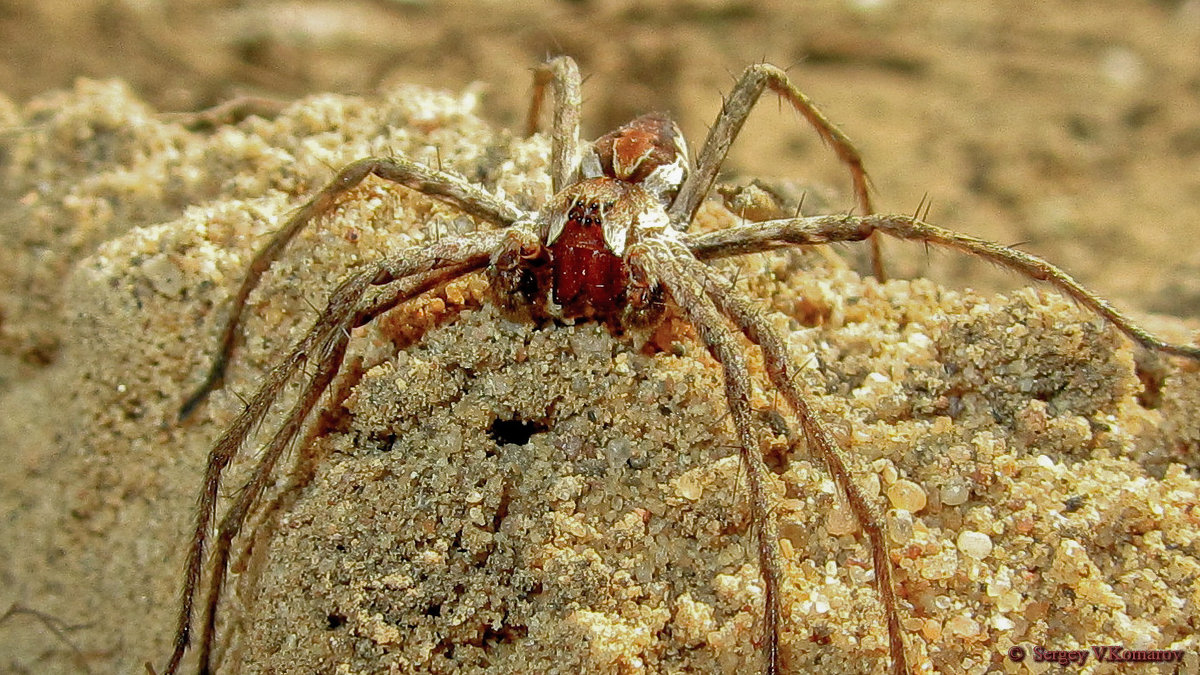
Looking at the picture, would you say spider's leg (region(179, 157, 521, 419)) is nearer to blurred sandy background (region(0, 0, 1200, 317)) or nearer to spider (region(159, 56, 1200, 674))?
spider (region(159, 56, 1200, 674))

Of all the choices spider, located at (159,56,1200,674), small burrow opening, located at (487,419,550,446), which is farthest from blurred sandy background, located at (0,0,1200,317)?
small burrow opening, located at (487,419,550,446)

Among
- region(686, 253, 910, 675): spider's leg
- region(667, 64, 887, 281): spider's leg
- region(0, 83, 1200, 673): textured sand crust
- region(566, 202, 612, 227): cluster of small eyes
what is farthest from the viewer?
region(667, 64, 887, 281): spider's leg

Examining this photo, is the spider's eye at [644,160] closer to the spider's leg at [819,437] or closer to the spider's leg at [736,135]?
the spider's leg at [736,135]

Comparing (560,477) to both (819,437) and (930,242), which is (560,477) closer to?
(819,437)

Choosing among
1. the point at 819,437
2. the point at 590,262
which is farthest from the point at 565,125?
the point at 819,437

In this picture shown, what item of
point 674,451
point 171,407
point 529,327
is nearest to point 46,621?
point 171,407

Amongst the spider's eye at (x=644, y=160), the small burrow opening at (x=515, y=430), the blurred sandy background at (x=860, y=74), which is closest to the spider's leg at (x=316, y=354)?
the small burrow opening at (x=515, y=430)

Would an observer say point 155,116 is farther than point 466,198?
Yes

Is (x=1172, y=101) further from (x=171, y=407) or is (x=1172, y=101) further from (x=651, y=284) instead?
(x=171, y=407)
